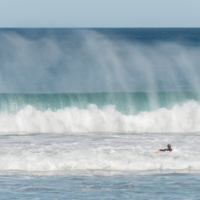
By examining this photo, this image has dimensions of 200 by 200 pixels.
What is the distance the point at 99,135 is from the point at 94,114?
386 cm

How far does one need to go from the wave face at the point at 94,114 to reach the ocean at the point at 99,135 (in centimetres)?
5

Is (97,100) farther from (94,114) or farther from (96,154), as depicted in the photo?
(96,154)

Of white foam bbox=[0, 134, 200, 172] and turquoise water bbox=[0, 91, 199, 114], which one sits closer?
white foam bbox=[0, 134, 200, 172]

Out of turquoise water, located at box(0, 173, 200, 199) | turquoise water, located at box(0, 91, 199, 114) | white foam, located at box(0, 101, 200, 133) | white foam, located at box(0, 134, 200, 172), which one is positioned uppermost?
turquoise water, located at box(0, 91, 199, 114)

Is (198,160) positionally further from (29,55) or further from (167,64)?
(29,55)

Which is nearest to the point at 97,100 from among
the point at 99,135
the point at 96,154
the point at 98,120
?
the point at 98,120

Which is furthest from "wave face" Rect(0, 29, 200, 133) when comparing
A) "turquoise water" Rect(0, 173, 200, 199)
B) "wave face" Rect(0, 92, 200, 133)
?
"turquoise water" Rect(0, 173, 200, 199)

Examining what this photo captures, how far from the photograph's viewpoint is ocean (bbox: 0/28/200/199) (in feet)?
39.1

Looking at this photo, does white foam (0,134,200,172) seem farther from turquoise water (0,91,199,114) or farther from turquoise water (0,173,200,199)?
turquoise water (0,91,199,114)

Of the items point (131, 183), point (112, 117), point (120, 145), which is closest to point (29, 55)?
point (112, 117)

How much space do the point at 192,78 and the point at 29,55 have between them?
82.9 ft

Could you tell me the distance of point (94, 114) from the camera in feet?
77.5

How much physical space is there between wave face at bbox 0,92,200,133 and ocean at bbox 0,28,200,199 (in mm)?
50

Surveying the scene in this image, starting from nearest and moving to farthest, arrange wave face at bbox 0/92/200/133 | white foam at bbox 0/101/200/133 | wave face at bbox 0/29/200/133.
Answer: white foam at bbox 0/101/200/133
wave face at bbox 0/92/200/133
wave face at bbox 0/29/200/133
